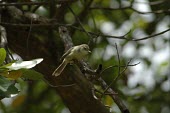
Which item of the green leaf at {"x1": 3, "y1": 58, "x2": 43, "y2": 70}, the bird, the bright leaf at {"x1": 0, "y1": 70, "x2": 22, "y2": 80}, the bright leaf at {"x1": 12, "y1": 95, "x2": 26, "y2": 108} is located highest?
the green leaf at {"x1": 3, "y1": 58, "x2": 43, "y2": 70}

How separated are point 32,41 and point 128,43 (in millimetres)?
1521

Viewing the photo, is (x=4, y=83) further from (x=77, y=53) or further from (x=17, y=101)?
(x=17, y=101)

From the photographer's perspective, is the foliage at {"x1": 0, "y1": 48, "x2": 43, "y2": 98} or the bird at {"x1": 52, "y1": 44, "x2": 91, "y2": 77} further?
the bird at {"x1": 52, "y1": 44, "x2": 91, "y2": 77}

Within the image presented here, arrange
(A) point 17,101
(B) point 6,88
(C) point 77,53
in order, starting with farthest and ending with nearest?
(A) point 17,101
(C) point 77,53
(B) point 6,88

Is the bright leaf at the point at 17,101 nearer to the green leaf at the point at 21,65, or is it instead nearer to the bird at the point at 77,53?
the bird at the point at 77,53

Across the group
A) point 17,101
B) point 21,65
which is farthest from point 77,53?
point 17,101

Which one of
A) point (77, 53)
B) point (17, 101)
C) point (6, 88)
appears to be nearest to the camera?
point (6, 88)

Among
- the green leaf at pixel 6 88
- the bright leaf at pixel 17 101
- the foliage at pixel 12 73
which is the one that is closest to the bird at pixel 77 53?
the foliage at pixel 12 73

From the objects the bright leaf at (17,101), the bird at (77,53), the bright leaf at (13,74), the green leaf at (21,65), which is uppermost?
the green leaf at (21,65)

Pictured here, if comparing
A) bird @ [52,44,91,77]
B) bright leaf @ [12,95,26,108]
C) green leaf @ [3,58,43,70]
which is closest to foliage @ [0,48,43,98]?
green leaf @ [3,58,43,70]

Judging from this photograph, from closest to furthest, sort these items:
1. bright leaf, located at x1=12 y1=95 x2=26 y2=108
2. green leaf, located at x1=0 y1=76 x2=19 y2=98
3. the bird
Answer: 1. green leaf, located at x1=0 y1=76 x2=19 y2=98
2. the bird
3. bright leaf, located at x1=12 y1=95 x2=26 y2=108

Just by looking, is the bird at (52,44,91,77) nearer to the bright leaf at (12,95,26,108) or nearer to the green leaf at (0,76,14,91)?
the green leaf at (0,76,14,91)

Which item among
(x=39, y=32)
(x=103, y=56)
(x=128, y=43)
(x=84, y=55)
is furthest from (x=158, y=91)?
(x=84, y=55)

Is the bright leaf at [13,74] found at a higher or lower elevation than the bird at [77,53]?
higher
